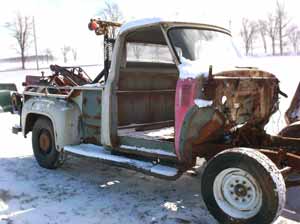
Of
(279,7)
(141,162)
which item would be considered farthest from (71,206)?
(279,7)

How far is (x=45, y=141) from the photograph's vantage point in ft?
23.2

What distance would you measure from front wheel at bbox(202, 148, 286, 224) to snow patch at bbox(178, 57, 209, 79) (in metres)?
0.93

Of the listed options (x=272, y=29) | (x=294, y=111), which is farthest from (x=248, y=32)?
(x=294, y=111)

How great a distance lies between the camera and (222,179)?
4289 millimetres

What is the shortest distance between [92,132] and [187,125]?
219 centimetres

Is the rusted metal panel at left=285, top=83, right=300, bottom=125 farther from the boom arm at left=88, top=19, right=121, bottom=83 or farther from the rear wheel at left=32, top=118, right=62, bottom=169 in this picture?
the rear wheel at left=32, top=118, right=62, bottom=169

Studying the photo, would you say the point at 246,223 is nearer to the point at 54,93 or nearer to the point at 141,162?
the point at 141,162

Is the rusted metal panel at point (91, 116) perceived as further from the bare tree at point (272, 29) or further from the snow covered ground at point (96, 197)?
the bare tree at point (272, 29)

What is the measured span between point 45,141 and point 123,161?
215 cm

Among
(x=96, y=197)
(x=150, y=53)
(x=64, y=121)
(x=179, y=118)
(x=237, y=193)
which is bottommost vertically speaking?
(x=96, y=197)

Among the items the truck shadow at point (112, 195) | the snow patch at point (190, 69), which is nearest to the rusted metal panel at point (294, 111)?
the truck shadow at point (112, 195)

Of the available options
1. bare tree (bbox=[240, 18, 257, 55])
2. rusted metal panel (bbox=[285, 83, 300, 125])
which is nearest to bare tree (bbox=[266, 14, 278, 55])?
bare tree (bbox=[240, 18, 257, 55])

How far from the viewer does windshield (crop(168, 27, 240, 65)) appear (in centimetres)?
505

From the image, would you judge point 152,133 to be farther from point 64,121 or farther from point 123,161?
point 64,121
